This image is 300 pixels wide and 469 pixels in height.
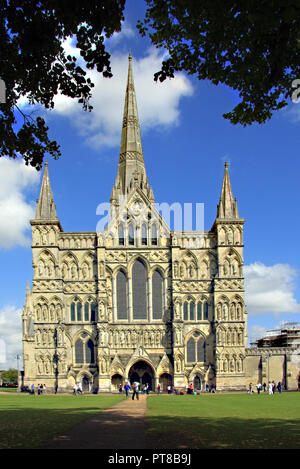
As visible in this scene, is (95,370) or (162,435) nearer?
(162,435)

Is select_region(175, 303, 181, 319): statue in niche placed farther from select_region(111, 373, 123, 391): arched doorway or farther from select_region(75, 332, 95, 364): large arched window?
select_region(75, 332, 95, 364): large arched window

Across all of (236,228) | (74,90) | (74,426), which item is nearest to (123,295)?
(236,228)

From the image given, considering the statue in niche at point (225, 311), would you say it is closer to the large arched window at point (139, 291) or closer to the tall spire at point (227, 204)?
the large arched window at point (139, 291)

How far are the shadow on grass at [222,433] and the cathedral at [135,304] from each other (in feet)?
116

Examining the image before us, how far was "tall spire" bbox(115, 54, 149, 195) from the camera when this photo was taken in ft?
206

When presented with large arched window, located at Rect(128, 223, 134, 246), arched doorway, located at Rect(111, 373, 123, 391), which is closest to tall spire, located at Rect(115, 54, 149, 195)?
large arched window, located at Rect(128, 223, 134, 246)

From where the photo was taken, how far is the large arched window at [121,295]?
181ft

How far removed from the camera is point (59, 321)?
176 ft

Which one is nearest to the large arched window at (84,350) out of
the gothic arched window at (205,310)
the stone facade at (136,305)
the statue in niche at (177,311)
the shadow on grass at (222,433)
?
the stone facade at (136,305)

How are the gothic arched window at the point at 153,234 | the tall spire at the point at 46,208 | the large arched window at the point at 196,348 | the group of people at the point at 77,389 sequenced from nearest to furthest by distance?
the group of people at the point at 77,389 → the large arched window at the point at 196,348 → the tall spire at the point at 46,208 → the gothic arched window at the point at 153,234

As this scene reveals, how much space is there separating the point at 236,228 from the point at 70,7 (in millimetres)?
46714

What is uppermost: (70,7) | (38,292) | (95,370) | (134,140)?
(134,140)

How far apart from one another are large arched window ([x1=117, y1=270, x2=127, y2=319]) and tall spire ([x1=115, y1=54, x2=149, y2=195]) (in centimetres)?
1133

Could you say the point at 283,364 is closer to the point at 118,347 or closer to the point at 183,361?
the point at 183,361
